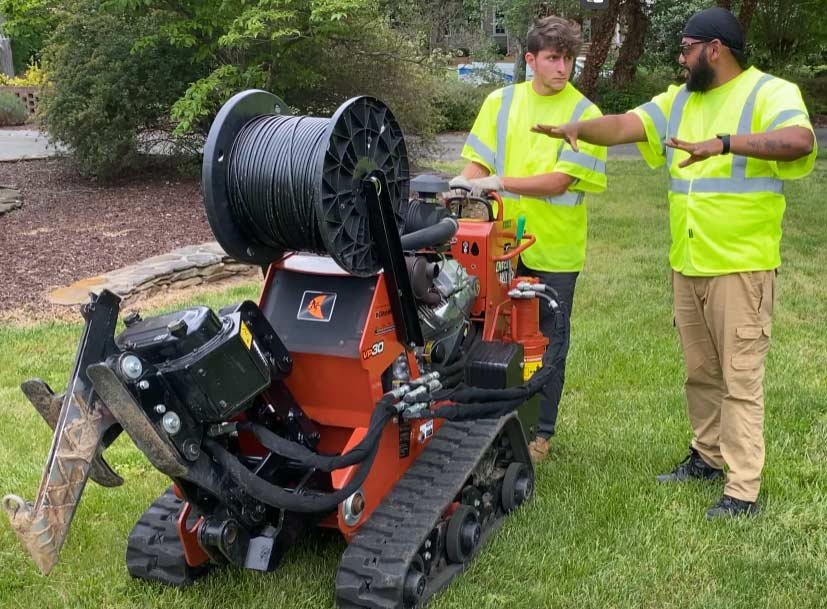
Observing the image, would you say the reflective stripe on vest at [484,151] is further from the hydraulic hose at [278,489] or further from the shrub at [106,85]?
the shrub at [106,85]

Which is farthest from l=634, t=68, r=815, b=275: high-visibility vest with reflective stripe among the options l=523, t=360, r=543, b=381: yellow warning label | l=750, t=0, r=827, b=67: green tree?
l=750, t=0, r=827, b=67: green tree

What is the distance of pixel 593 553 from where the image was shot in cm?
414

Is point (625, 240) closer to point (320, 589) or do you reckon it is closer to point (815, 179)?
point (815, 179)

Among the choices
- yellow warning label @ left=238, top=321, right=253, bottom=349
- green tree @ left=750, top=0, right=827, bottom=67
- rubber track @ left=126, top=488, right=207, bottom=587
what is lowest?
green tree @ left=750, top=0, right=827, bottom=67

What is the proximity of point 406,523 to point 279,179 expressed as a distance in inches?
55.2

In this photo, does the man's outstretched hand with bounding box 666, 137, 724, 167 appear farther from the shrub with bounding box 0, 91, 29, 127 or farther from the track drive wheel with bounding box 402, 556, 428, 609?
the shrub with bounding box 0, 91, 29, 127

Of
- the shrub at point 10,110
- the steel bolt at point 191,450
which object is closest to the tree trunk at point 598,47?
the shrub at point 10,110

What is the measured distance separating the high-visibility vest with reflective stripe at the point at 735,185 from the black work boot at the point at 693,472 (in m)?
1.07

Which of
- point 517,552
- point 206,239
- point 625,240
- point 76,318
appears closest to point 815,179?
point 625,240

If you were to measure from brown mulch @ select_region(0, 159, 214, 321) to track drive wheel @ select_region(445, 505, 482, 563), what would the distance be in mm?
5471

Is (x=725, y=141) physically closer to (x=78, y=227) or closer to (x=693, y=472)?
(x=693, y=472)

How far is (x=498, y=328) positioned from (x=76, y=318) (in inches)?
180

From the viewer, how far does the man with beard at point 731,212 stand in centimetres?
423

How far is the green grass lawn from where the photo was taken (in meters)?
3.83
